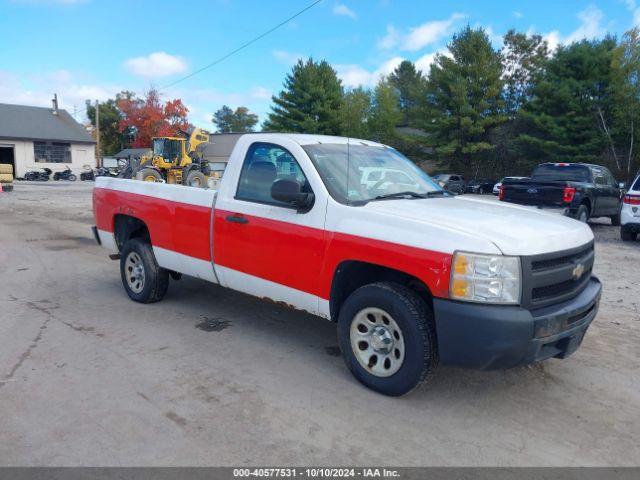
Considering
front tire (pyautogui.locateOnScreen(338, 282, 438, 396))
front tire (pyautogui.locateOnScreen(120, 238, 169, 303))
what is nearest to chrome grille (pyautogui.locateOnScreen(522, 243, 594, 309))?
front tire (pyautogui.locateOnScreen(338, 282, 438, 396))

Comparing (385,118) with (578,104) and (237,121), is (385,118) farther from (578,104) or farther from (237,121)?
(237,121)

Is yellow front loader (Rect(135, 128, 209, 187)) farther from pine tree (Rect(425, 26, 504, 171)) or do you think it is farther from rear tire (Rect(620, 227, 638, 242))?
pine tree (Rect(425, 26, 504, 171))

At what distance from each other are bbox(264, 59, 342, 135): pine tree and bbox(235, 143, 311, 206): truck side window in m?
38.0

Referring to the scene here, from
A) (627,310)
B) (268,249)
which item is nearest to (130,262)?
(268,249)

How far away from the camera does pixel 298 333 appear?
5172mm

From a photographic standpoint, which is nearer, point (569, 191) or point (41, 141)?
point (569, 191)

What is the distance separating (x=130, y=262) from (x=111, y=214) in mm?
685

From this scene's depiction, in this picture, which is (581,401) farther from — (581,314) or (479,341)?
(479,341)

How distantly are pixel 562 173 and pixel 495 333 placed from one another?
1155 centimetres

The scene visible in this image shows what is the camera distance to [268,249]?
4.41m

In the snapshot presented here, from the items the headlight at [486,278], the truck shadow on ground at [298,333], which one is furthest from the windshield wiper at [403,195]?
the truck shadow on ground at [298,333]

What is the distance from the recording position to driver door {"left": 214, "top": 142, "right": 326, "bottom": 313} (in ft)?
13.5

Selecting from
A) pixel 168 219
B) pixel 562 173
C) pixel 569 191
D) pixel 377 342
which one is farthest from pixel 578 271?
pixel 562 173

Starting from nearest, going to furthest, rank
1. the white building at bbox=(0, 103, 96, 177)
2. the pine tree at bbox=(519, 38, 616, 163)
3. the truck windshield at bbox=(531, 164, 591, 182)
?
1. the truck windshield at bbox=(531, 164, 591, 182)
2. the pine tree at bbox=(519, 38, 616, 163)
3. the white building at bbox=(0, 103, 96, 177)
